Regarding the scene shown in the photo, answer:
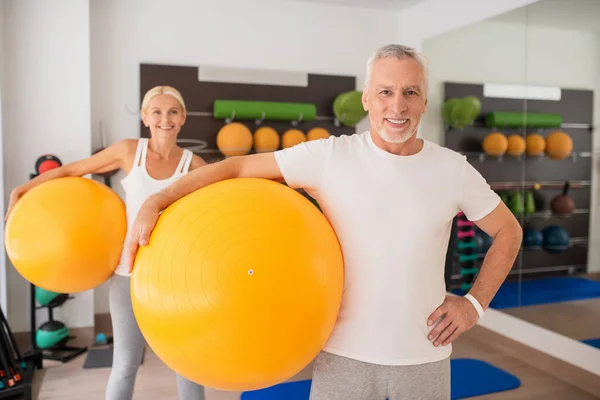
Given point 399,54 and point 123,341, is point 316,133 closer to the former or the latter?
point 123,341

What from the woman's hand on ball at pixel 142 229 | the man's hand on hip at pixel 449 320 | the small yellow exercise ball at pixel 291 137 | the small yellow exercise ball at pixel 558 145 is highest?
the small yellow exercise ball at pixel 291 137

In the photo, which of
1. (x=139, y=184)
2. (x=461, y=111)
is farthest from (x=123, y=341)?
(x=461, y=111)

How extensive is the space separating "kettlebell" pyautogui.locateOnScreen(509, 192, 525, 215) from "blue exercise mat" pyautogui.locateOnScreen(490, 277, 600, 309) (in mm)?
536

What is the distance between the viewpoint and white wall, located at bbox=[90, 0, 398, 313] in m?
4.56

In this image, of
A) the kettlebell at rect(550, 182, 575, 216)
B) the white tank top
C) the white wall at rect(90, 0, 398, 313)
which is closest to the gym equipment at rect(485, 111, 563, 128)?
the kettlebell at rect(550, 182, 575, 216)

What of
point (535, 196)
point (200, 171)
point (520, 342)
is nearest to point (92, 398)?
point (200, 171)

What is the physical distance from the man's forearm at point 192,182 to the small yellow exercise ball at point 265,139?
10.2 feet

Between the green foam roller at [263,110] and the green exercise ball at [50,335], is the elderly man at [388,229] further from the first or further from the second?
the green foam roller at [263,110]

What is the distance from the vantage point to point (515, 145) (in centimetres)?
435

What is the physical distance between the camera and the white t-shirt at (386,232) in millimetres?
1413

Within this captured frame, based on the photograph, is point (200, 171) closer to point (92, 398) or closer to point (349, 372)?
point (349, 372)

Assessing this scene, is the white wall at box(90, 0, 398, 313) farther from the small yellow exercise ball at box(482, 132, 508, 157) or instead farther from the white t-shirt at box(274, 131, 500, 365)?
the white t-shirt at box(274, 131, 500, 365)

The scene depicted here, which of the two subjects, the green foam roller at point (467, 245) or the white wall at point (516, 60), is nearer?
the white wall at point (516, 60)

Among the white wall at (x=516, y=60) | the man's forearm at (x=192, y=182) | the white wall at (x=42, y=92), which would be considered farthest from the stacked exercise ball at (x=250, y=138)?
the man's forearm at (x=192, y=182)
